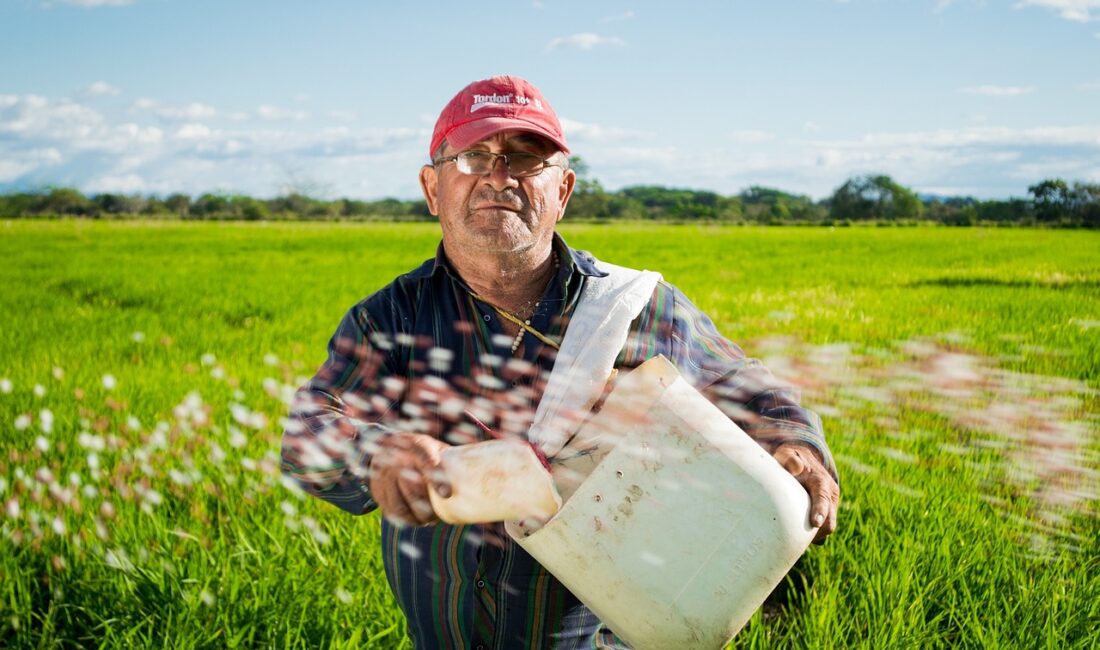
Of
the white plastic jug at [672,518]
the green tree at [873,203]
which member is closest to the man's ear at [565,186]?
the white plastic jug at [672,518]

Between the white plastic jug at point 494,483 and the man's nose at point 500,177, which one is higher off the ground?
the man's nose at point 500,177

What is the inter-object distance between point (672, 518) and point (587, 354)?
329mm

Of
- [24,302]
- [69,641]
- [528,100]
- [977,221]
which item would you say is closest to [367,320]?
[528,100]

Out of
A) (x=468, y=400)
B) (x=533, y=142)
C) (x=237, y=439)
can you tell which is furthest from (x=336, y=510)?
(x=533, y=142)

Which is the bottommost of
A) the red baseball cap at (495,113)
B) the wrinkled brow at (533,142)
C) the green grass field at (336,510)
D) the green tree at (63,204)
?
the green grass field at (336,510)

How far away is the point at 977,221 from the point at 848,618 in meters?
39.8

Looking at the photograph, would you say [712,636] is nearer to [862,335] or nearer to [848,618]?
[848,618]

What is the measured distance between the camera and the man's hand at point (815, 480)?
1269mm

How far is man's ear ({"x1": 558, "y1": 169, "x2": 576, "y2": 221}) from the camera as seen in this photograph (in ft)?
5.66

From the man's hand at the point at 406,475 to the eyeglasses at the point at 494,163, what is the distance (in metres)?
0.56

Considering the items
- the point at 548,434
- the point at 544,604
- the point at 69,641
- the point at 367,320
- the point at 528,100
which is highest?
the point at 528,100

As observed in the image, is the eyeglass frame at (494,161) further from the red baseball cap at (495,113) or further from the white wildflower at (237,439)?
the white wildflower at (237,439)

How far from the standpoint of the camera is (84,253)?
15680 mm

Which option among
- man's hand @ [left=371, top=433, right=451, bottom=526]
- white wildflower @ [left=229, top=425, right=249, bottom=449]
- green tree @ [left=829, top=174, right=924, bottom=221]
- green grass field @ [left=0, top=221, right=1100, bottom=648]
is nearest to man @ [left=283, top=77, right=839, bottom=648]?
man's hand @ [left=371, top=433, right=451, bottom=526]
